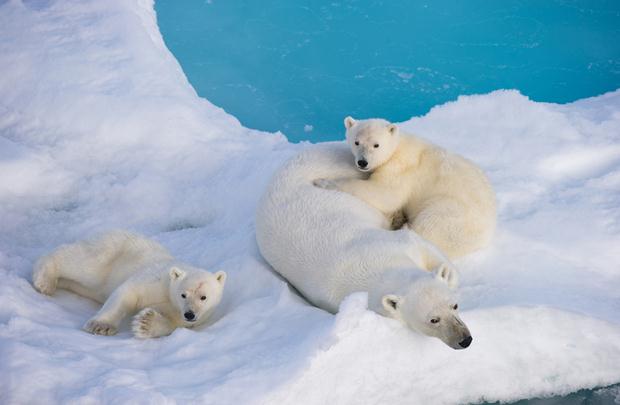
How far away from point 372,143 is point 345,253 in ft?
3.16

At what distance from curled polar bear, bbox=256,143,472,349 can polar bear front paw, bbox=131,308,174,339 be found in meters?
0.82

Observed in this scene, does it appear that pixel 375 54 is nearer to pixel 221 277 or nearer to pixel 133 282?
pixel 221 277

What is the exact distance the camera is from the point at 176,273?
3.99 meters

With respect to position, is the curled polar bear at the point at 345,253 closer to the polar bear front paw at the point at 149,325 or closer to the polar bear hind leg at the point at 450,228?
the polar bear hind leg at the point at 450,228

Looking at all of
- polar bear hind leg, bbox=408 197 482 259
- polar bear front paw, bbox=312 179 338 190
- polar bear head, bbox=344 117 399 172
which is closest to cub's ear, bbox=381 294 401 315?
polar bear hind leg, bbox=408 197 482 259

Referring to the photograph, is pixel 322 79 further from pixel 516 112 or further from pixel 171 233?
pixel 171 233

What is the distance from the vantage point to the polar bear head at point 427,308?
3.42 meters

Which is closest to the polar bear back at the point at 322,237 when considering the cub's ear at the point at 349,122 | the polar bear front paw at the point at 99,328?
the cub's ear at the point at 349,122

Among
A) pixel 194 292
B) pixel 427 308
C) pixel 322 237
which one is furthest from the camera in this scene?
pixel 322 237

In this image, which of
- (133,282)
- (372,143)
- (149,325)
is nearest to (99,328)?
(149,325)

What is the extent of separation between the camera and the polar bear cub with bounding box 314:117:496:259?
4492mm

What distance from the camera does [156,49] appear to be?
23.8 feet

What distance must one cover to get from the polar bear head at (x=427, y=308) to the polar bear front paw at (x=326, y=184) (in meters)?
1.10

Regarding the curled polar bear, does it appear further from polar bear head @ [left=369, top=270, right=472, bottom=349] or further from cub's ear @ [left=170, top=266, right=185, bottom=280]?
cub's ear @ [left=170, top=266, right=185, bottom=280]
